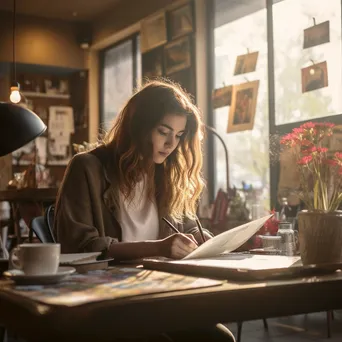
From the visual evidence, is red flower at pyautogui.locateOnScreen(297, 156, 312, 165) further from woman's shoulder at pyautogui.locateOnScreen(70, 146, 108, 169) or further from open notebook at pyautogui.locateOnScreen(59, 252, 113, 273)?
woman's shoulder at pyautogui.locateOnScreen(70, 146, 108, 169)

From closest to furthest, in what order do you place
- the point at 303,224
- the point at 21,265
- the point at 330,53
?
the point at 21,265 → the point at 303,224 → the point at 330,53

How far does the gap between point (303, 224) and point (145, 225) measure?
823 millimetres

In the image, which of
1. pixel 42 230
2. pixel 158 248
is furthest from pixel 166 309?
pixel 42 230

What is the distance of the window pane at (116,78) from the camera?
7.30 meters

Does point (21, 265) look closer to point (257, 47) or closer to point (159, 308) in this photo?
point (159, 308)

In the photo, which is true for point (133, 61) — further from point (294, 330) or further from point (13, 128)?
point (13, 128)

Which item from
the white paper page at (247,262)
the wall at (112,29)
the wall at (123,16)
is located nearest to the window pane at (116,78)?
the wall at (112,29)

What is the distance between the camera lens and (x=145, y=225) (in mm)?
2072

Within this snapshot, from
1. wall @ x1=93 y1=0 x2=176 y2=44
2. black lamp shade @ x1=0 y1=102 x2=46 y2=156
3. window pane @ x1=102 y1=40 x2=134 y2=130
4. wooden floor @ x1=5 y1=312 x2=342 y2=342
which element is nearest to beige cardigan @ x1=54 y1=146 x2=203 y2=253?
black lamp shade @ x1=0 y1=102 x2=46 y2=156

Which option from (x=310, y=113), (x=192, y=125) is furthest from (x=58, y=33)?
(x=192, y=125)

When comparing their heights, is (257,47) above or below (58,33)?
below

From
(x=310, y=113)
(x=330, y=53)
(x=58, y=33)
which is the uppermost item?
(x=58, y=33)

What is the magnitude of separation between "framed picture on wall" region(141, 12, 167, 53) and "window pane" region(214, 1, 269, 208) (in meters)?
0.74

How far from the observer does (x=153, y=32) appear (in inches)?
249
